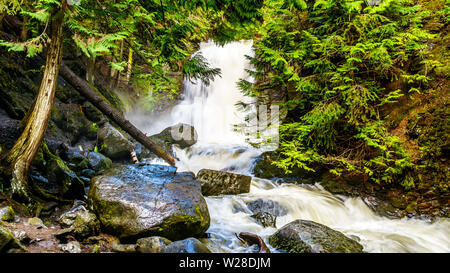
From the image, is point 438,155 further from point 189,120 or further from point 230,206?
point 189,120

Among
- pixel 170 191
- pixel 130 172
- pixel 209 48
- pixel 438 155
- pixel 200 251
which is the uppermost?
pixel 209 48

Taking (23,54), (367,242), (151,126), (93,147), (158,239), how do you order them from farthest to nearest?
(151,126) → (93,147) → (23,54) → (367,242) → (158,239)

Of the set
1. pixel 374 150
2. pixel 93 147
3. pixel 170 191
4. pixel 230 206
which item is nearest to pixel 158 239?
pixel 170 191

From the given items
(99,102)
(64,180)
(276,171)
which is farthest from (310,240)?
(99,102)

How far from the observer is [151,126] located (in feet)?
56.3

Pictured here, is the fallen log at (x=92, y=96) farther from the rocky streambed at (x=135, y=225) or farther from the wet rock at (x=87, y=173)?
the rocky streambed at (x=135, y=225)

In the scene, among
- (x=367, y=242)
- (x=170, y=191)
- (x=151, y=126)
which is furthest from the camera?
(x=151, y=126)

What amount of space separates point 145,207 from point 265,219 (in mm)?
3072

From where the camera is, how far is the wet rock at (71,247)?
8.91 ft

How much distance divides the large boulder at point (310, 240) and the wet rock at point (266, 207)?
1523 mm

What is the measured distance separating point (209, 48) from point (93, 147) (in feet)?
54.1

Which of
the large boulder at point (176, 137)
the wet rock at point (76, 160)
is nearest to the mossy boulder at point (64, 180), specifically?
the wet rock at point (76, 160)

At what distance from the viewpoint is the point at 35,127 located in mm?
3504

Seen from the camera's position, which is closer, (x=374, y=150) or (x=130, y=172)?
(x=130, y=172)
